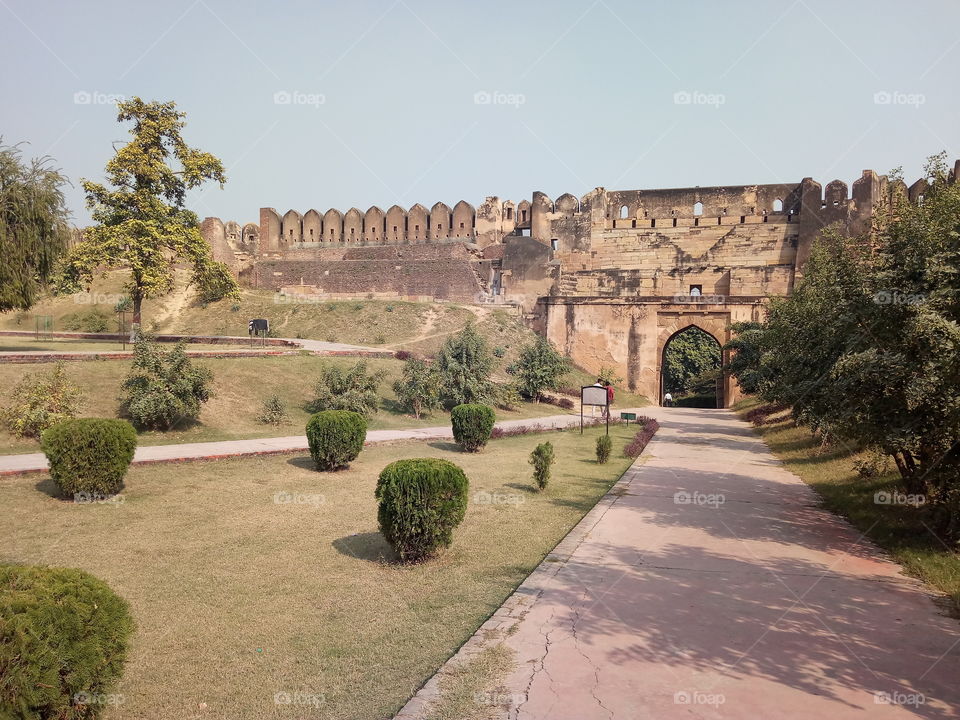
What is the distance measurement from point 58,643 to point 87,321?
34.0 metres

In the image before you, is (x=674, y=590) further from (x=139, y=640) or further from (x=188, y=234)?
(x=188, y=234)

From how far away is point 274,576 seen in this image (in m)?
5.86

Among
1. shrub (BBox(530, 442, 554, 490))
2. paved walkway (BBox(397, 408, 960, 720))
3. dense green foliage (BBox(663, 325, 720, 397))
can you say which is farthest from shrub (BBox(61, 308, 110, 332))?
dense green foliage (BBox(663, 325, 720, 397))

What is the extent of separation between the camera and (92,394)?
14.2 metres

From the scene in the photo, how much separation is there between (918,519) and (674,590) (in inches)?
158

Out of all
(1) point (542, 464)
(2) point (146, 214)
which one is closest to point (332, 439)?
(1) point (542, 464)

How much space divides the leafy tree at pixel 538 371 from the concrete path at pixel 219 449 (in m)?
7.65

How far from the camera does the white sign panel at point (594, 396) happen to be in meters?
15.2

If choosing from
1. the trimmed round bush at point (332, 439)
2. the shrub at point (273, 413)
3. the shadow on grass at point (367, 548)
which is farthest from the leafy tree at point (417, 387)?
the shadow on grass at point (367, 548)

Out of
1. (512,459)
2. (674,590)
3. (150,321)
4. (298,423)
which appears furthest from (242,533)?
(150,321)

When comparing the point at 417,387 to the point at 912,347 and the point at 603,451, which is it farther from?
the point at 912,347

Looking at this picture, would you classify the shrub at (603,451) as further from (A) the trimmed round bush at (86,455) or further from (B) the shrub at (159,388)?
(B) the shrub at (159,388)

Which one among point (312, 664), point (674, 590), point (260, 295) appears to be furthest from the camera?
point (260, 295)

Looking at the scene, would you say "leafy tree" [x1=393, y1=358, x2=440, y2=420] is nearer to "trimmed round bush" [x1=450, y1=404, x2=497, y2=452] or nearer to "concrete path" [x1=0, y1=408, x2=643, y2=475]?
"concrete path" [x1=0, y1=408, x2=643, y2=475]
